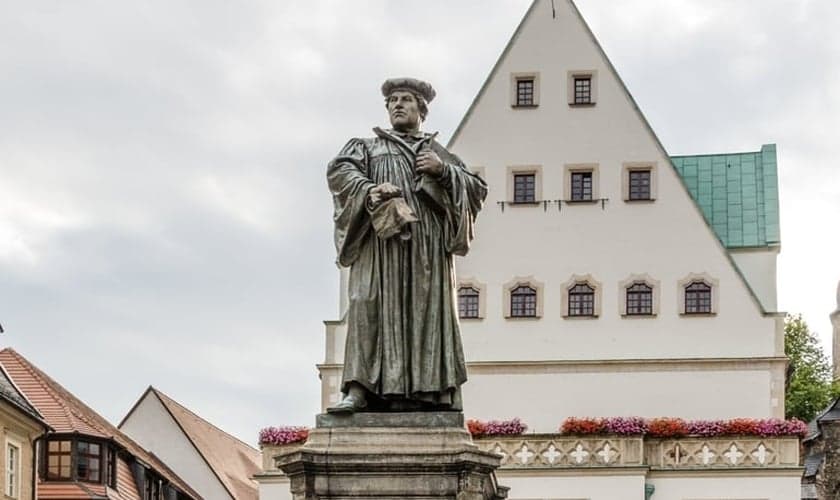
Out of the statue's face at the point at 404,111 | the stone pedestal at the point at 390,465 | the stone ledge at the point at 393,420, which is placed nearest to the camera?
the stone pedestal at the point at 390,465

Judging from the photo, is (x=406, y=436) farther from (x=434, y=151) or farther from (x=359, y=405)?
(x=434, y=151)

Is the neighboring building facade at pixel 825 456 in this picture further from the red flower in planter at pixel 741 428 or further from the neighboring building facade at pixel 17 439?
the neighboring building facade at pixel 17 439

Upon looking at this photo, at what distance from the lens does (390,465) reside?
968cm

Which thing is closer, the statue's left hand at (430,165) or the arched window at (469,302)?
the statue's left hand at (430,165)

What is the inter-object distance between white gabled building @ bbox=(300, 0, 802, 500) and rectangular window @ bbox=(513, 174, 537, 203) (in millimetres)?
22

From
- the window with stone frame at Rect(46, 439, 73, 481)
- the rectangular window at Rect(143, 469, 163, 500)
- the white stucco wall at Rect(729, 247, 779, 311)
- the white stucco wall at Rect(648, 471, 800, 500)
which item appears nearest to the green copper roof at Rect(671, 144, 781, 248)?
the white stucco wall at Rect(729, 247, 779, 311)

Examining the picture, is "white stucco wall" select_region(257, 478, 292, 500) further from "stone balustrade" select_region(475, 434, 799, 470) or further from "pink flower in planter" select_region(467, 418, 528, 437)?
"stone balustrade" select_region(475, 434, 799, 470)

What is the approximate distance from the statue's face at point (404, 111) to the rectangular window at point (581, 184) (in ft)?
104

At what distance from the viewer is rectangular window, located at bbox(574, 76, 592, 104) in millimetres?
42500

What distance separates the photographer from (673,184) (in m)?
42.0

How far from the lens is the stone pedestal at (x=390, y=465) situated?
31.6 ft

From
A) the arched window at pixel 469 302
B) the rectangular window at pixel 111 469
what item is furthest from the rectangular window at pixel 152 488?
the arched window at pixel 469 302

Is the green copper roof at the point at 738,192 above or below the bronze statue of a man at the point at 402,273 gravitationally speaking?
above

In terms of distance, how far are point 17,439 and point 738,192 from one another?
1865cm
